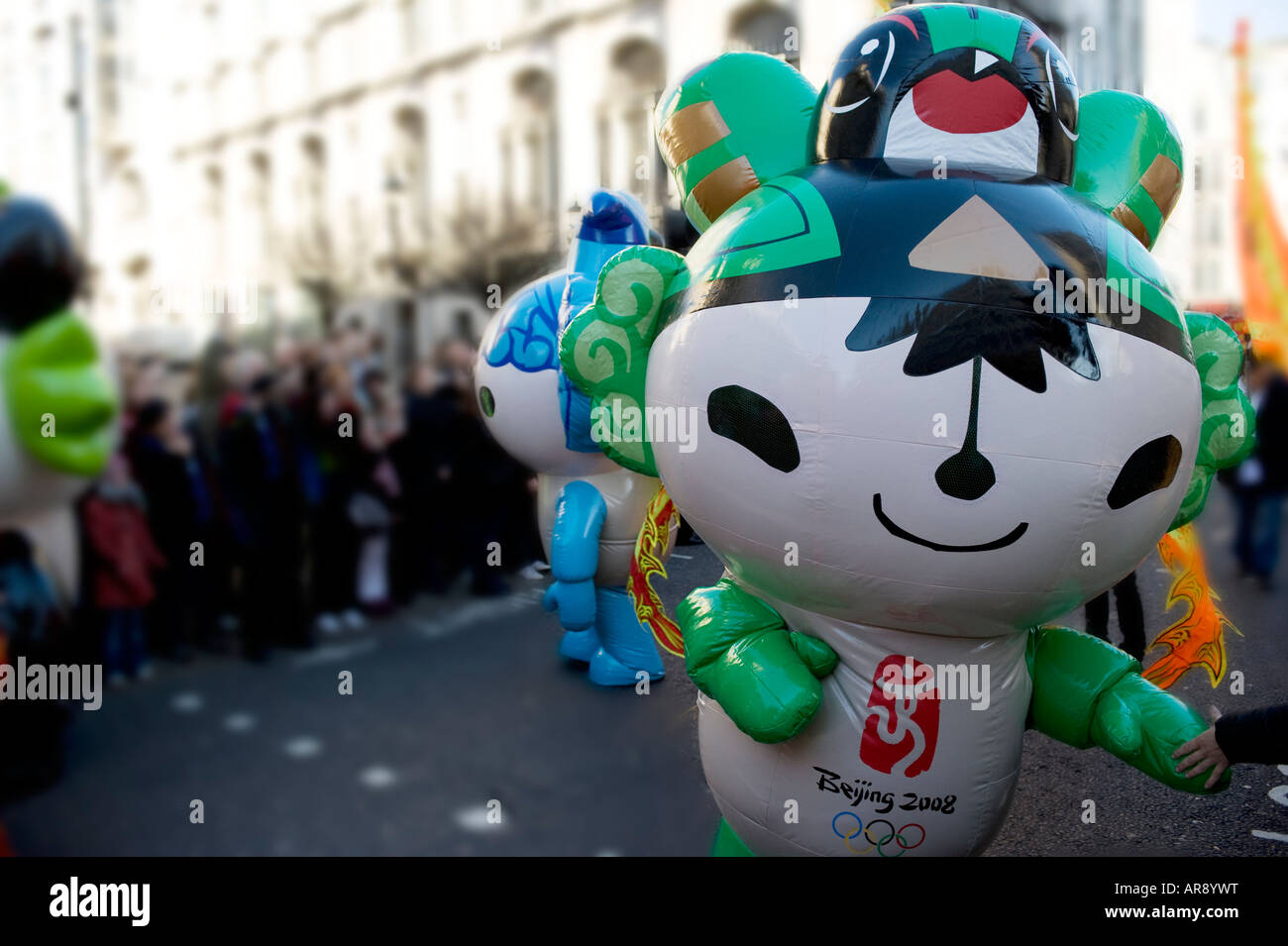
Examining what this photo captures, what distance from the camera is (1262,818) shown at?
3152mm

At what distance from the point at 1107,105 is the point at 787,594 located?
163 centimetres

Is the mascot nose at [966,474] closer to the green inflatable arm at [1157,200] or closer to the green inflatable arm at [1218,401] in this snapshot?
the green inflatable arm at [1157,200]

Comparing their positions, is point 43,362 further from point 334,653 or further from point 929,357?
point 334,653

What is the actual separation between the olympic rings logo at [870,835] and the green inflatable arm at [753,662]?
0.31 metres

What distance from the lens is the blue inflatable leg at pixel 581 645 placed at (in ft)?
15.8

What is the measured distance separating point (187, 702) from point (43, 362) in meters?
1.82

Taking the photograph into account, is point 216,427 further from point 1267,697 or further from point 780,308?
point 1267,697

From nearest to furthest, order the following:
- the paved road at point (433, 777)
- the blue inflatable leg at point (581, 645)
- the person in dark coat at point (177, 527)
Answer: the person in dark coat at point (177, 527) → the paved road at point (433, 777) → the blue inflatable leg at point (581, 645)

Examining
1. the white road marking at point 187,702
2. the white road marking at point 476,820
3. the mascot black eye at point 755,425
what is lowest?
the white road marking at point 476,820

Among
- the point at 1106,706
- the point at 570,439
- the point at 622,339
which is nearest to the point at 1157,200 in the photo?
the point at 1106,706

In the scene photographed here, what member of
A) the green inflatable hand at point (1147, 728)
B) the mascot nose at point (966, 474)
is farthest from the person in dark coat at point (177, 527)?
the green inflatable hand at point (1147, 728)

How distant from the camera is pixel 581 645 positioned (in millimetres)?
4848
